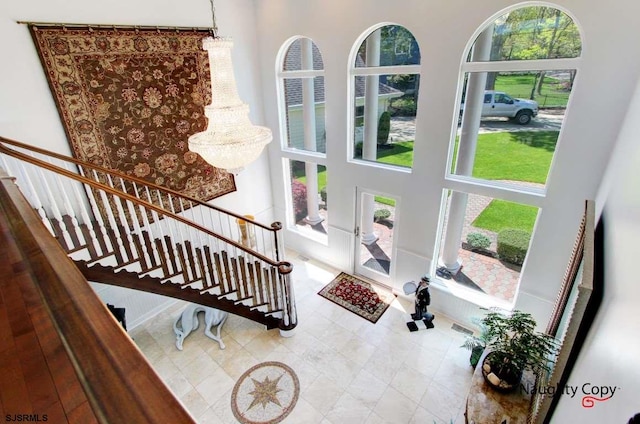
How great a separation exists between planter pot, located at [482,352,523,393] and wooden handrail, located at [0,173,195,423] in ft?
9.97

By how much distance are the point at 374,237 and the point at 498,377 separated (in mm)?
3376

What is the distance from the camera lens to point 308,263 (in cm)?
655

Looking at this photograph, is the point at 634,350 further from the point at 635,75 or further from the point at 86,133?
the point at 86,133

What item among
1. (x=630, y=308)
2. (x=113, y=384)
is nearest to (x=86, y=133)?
(x=113, y=384)

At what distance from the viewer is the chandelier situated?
119 inches

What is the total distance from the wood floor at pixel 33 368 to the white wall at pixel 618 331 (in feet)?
4.83

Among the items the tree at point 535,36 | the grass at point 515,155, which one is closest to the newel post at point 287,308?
the grass at point 515,155

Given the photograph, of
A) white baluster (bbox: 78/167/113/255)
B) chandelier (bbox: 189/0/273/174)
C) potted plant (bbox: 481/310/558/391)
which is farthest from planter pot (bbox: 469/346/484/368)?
white baluster (bbox: 78/167/113/255)

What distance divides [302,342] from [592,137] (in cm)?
439

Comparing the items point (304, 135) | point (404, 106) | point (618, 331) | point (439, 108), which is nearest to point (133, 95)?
point (304, 135)

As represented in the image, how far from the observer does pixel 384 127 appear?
496cm

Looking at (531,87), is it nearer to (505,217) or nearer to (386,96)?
(505,217)

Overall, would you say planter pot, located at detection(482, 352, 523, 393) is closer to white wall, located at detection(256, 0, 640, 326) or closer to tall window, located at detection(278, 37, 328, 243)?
white wall, located at detection(256, 0, 640, 326)

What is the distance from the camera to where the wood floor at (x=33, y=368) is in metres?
0.78
